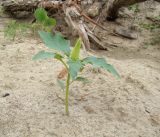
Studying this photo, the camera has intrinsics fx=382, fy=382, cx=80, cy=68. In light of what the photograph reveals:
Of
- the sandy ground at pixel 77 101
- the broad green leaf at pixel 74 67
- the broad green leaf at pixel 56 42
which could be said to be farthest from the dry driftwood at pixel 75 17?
the broad green leaf at pixel 74 67

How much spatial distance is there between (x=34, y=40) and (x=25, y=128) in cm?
140

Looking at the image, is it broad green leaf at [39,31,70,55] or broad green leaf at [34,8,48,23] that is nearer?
broad green leaf at [39,31,70,55]

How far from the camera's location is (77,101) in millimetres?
2334

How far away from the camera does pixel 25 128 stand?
205 centimetres

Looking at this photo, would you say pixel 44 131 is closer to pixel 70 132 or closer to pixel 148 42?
pixel 70 132

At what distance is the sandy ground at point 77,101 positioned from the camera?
209 centimetres

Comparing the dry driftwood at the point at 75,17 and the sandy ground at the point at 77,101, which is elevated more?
the dry driftwood at the point at 75,17

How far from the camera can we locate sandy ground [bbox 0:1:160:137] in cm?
209

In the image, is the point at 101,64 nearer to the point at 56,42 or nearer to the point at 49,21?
the point at 56,42

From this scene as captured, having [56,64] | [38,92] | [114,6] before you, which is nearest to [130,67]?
[56,64]

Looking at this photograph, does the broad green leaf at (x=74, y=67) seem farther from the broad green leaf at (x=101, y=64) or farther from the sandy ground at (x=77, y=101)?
the sandy ground at (x=77, y=101)

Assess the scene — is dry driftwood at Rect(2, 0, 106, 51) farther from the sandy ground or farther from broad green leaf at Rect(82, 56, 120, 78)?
broad green leaf at Rect(82, 56, 120, 78)

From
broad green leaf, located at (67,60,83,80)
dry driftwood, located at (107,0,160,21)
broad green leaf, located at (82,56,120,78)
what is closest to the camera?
broad green leaf, located at (67,60,83,80)

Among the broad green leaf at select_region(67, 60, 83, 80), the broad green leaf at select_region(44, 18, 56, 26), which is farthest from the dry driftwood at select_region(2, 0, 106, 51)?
the broad green leaf at select_region(67, 60, 83, 80)
